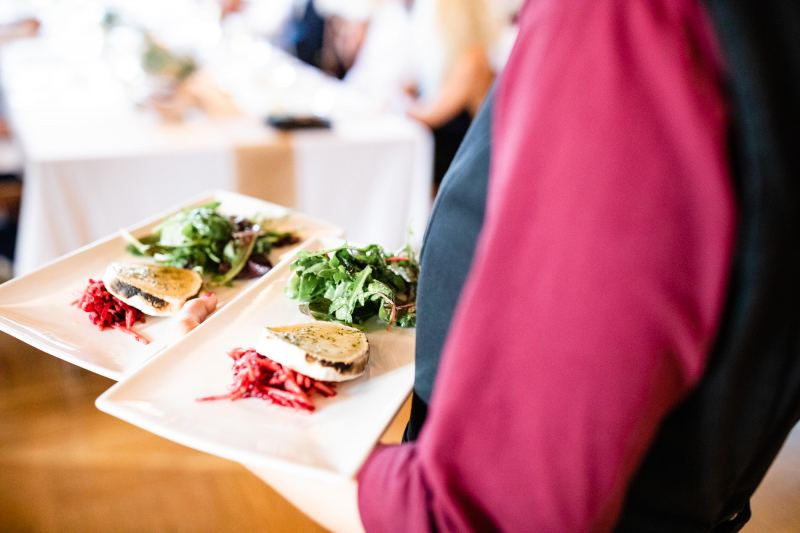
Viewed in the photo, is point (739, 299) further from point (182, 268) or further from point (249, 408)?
point (182, 268)

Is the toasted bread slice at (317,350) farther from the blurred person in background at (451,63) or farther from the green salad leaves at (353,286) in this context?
the blurred person in background at (451,63)

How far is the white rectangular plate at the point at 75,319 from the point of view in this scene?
0.95 meters

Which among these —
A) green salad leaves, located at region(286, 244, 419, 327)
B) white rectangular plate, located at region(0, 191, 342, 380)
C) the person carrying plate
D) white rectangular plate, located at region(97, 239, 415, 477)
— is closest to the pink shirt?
the person carrying plate

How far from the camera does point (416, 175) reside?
2.50 meters

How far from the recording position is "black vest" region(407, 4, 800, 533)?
424 mm

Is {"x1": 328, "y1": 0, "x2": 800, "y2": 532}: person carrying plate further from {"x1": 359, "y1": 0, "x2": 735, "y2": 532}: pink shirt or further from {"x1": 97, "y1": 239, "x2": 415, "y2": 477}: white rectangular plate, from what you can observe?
{"x1": 97, "y1": 239, "x2": 415, "y2": 477}: white rectangular plate

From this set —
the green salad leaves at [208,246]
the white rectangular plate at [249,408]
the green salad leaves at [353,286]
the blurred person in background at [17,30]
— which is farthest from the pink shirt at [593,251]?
the blurred person in background at [17,30]

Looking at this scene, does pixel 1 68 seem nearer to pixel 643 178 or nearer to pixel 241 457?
pixel 241 457

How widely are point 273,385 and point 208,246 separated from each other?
1.62ft

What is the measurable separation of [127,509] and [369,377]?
3.19 ft

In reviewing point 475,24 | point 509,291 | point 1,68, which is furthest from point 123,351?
point 1,68

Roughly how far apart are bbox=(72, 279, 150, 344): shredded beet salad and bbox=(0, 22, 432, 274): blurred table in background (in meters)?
0.98

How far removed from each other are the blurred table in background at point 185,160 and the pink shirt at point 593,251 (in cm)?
139

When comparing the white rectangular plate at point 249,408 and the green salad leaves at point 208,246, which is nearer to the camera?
the white rectangular plate at point 249,408
